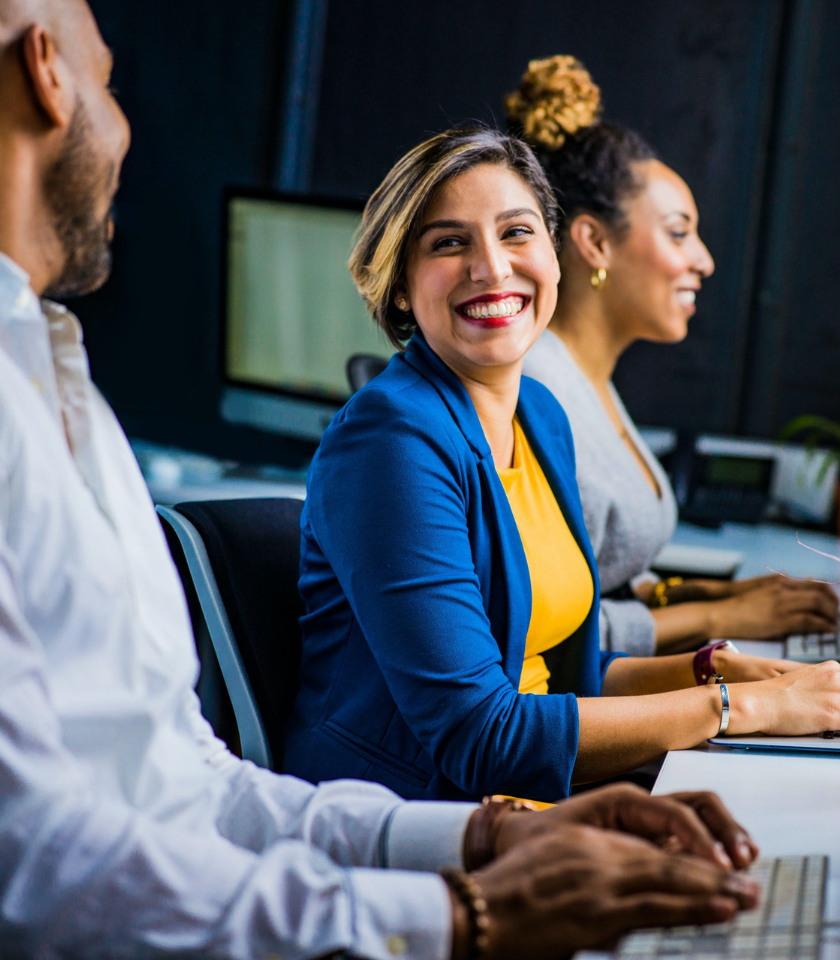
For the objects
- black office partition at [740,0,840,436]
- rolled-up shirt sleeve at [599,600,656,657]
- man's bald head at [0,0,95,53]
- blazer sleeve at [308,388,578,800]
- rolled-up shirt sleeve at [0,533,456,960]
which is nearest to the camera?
rolled-up shirt sleeve at [0,533,456,960]

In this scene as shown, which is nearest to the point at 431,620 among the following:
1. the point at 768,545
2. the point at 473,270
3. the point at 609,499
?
the point at 473,270

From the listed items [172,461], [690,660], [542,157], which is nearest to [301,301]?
[172,461]

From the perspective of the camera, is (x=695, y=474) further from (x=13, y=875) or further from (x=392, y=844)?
(x=13, y=875)

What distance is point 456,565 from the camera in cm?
115

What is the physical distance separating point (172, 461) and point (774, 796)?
2.05 meters

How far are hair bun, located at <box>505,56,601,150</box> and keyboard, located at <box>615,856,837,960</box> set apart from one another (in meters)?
1.46

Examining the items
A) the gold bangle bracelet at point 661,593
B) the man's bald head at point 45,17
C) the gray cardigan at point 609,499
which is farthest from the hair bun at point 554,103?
the man's bald head at point 45,17

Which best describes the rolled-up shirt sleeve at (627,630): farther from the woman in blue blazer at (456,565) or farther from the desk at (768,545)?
the desk at (768,545)

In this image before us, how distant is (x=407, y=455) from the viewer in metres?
1.17

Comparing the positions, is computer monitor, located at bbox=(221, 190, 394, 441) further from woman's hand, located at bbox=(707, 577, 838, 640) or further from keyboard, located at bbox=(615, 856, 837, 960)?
keyboard, located at bbox=(615, 856, 837, 960)

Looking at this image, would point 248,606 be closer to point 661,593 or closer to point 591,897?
point 591,897

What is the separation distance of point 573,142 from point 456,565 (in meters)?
1.08

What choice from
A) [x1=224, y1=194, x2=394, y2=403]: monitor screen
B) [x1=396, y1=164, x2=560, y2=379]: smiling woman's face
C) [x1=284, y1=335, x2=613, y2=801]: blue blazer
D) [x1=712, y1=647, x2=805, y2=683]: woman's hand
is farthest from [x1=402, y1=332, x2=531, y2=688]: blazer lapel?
[x1=224, y1=194, x2=394, y2=403]: monitor screen

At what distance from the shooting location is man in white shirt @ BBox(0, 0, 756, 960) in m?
0.68
